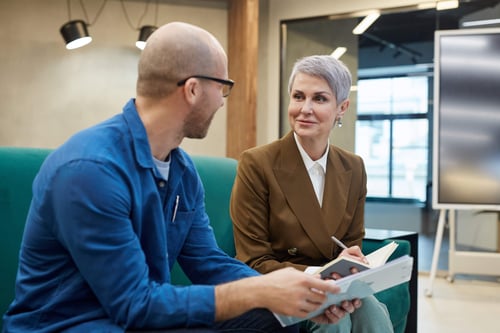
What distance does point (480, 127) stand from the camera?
4.13m

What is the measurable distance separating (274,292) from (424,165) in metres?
4.43

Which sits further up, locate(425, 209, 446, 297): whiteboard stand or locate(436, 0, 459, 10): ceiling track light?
locate(436, 0, 459, 10): ceiling track light

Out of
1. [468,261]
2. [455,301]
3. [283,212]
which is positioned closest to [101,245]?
[283,212]

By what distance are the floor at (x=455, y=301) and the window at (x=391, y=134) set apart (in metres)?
0.58

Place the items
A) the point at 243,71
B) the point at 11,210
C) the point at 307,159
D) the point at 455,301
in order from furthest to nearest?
the point at 243,71 → the point at 455,301 → the point at 307,159 → the point at 11,210

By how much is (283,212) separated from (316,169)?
0.24 metres

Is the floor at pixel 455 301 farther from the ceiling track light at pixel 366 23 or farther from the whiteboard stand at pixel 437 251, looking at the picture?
the ceiling track light at pixel 366 23

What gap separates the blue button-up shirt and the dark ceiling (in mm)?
4317

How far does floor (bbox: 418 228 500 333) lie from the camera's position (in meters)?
3.29

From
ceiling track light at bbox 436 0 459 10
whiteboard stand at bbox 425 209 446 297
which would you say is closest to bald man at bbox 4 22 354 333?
whiteboard stand at bbox 425 209 446 297

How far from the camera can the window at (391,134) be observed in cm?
534

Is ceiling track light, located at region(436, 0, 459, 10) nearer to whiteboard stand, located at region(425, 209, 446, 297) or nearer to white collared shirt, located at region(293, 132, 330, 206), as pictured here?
whiteboard stand, located at region(425, 209, 446, 297)

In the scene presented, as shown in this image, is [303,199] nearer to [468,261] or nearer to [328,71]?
[328,71]

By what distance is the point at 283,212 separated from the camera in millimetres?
1929
